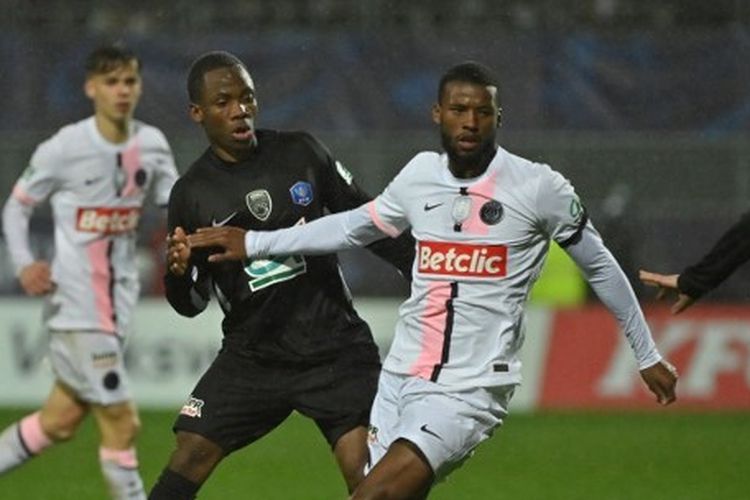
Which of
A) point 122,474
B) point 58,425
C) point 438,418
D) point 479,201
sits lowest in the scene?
point 122,474

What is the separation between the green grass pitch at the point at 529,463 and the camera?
10.1 meters

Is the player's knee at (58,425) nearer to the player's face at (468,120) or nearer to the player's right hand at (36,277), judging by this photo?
the player's right hand at (36,277)

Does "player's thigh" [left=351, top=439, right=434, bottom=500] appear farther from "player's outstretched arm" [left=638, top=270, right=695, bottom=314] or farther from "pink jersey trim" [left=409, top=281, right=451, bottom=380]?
"player's outstretched arm" [left=638, top=270, right=695, bottom=314]

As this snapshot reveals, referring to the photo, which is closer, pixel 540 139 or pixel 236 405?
pixel 236 405

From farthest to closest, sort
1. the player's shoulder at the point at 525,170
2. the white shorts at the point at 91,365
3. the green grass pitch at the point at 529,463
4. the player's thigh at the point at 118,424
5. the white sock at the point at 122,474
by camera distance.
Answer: the green grass pitch at the point at 529,463
the white shorts at the point at 91,365
the player's thigh at the point at 118,424
the white sock at the point at 122,474
the player's shoulder at the point at 525,170

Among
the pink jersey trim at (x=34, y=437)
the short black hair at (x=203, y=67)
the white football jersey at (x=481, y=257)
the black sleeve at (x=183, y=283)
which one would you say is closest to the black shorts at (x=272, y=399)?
the black sleeve at (x=183, y=283)

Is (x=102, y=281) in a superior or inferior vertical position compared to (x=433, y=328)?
inferior

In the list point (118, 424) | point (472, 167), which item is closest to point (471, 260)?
point (472, 167)

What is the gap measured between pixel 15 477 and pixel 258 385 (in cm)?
419

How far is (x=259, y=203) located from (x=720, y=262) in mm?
1707

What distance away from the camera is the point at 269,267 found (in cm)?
683

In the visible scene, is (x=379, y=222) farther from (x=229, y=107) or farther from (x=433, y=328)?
(x=229, y=107)

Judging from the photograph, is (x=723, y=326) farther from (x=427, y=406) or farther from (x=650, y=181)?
(x=427, y=406)

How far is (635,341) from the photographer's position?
6.38 metres
